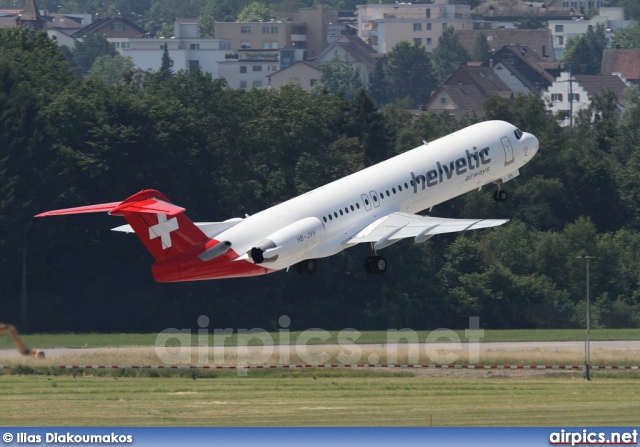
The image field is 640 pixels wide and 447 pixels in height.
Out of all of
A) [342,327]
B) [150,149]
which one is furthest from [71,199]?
[342,327]

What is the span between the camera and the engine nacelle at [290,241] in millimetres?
71562

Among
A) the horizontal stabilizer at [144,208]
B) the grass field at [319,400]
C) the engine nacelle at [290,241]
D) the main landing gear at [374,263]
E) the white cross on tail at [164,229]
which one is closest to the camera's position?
the grass field at [319,400]

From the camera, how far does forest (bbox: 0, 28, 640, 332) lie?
113 metres

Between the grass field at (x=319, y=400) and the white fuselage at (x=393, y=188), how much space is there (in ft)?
21.4

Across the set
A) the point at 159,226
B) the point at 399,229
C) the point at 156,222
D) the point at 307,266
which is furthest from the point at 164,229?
the point at 399,229

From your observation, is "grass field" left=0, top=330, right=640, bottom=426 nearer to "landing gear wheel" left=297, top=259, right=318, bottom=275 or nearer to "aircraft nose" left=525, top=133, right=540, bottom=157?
"landing gear wheel" left=297, top=259, right=318, bottom=275

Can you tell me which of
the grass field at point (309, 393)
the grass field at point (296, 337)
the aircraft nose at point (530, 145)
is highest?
the aircraft nose at point (530, 145)

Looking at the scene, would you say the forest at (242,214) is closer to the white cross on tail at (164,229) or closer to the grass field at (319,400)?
the grass field at (319,400)

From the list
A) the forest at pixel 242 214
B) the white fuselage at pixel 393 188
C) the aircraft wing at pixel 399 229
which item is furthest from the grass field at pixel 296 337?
the aircraft wing at pixel 399 229

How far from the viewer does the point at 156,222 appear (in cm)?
7050

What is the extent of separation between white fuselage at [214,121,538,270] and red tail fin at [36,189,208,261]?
1706 millimetres

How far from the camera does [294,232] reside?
72875mm

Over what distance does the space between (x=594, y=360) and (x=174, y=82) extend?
5279 centimetres

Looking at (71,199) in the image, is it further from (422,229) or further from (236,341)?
(422,229)
